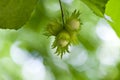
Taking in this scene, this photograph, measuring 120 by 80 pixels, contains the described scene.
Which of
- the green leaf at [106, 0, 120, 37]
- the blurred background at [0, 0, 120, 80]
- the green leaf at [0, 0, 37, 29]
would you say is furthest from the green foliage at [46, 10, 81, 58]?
the blurred background at [0, 0, 120, 80]

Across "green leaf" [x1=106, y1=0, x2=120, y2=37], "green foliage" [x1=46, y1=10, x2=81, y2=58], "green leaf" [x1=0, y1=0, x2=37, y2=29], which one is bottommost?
"green leaf" [x1=0, y1=0, x2=37, y2=29]

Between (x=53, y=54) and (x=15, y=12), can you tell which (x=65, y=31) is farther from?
(x=53, y=54)

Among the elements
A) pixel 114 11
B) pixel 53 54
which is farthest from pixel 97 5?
pixel 53 54

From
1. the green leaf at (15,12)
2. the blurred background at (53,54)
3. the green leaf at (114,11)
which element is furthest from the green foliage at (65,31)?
the blurred background at (53,54)

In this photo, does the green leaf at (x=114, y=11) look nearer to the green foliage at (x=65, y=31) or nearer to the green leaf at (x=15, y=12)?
the green foliage at (x=65, y=31)

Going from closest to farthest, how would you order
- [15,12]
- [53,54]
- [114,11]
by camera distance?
1. [15,12]
2. [114,11]
3. [53,54]

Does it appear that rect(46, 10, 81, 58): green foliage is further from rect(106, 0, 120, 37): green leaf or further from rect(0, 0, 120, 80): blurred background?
rect(0, 0, 120, 80): blurred background
